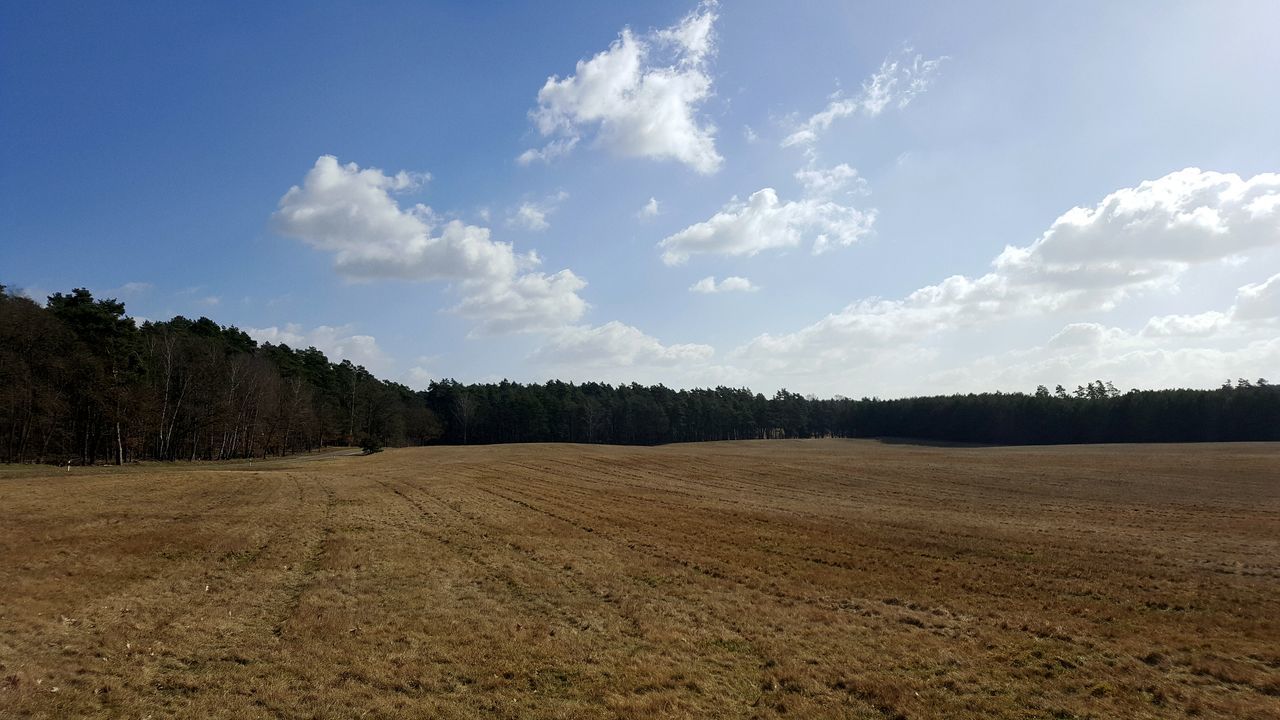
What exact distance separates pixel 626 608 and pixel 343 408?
106 meters

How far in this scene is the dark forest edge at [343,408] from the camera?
48.8m

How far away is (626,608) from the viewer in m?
12.9

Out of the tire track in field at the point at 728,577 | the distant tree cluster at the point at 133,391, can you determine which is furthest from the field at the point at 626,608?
the distant tree cluster at the point at 133,391

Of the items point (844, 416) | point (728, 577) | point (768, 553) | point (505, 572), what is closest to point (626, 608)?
point (728, 577)

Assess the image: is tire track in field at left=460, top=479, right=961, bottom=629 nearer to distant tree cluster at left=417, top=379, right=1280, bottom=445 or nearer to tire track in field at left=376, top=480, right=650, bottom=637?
tire track in field at left=376, top=480, right=650, bottom=637

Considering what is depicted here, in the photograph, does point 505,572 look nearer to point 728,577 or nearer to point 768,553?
point 728,577

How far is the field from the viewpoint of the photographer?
328 inches

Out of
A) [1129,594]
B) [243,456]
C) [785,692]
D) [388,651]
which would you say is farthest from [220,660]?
[243,456]

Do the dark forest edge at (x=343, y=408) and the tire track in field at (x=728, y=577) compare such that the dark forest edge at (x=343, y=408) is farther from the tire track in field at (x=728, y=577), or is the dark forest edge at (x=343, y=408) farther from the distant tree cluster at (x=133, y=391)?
the tire track in field at (x=728, y=577)

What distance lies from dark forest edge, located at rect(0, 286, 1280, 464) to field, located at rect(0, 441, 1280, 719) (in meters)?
25.3

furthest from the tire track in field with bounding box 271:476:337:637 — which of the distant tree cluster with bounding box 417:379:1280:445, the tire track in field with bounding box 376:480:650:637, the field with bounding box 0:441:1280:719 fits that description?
the distant tree cluster with bounding box 417:379:1280:445

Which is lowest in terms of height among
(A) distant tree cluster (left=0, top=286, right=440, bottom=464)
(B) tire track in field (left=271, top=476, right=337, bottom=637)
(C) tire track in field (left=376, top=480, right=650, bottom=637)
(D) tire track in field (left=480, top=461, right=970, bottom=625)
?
(D) tire track in field (left=480, top=461, right=970, bottom=625)

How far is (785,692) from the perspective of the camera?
855 cm

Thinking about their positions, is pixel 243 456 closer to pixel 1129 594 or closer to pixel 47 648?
pixel 47 648
